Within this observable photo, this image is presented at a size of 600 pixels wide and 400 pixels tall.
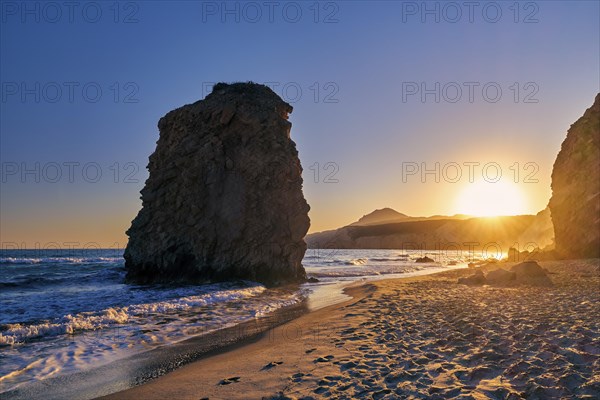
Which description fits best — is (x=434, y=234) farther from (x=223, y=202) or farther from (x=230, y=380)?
(x=230, y=380)

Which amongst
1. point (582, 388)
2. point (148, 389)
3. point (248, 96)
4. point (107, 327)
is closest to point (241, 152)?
point (248, 96)

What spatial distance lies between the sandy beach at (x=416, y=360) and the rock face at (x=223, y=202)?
1560 centimetres

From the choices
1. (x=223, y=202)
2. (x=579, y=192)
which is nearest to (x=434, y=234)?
(x=579, y=192)

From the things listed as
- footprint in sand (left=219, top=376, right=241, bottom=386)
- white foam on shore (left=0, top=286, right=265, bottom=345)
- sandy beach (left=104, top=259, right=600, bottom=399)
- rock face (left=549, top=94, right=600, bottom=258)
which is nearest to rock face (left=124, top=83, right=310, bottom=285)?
white foam on shore (left=0, top=286, right=265, bottom=345)

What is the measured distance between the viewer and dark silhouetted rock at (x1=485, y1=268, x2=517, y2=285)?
1873 centimetres

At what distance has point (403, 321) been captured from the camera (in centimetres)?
1027

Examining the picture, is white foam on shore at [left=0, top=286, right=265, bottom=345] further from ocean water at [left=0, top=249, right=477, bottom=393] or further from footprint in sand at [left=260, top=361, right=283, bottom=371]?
footprint in sand at [left=260, top=361, right=283, bottom=371]

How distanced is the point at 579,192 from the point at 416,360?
3325 cm

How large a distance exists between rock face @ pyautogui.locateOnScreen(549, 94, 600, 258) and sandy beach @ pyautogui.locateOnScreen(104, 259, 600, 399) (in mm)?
24861

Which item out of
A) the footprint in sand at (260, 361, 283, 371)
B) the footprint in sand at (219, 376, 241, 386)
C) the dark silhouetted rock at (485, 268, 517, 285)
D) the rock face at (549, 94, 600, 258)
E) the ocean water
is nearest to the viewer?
the footprint in sand at (219, 376, 241, 386)

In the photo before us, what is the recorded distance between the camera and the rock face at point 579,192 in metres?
30.6

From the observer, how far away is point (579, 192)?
104ft

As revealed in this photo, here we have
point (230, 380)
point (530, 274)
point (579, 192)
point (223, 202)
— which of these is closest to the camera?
point (230, 380)

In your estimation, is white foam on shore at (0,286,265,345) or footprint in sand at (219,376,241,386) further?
white foam on shore at (0,286,265,345)
